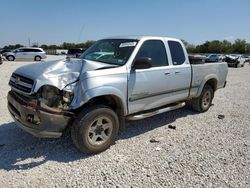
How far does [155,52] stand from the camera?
4938mm

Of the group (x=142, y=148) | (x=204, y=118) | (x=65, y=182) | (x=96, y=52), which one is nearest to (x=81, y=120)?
(x=65, y=182)

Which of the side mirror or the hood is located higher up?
the side mirror

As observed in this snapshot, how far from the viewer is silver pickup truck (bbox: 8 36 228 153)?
11.6 ft

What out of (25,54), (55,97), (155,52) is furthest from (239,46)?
(55,97)

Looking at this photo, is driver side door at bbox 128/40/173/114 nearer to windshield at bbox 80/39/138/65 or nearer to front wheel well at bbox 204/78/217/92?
windshield at bbox 80/39/138/65

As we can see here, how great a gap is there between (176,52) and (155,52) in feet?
2.43

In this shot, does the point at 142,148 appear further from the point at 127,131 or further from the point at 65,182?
the point at 65,182

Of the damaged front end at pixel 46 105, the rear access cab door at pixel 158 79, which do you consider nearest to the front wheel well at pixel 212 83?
the rear access cab door at pixel 158 79

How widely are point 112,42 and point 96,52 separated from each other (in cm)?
41

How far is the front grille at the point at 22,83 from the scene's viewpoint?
359 cm

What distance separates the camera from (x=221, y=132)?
5.16 metres

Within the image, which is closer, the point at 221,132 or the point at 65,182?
the point at 65,182

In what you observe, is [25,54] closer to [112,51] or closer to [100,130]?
[112,51]

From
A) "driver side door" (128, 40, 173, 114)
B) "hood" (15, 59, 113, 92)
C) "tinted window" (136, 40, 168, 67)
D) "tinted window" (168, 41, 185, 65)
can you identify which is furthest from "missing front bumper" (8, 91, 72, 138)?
"tinted window" (168, 41, 185, 65)
